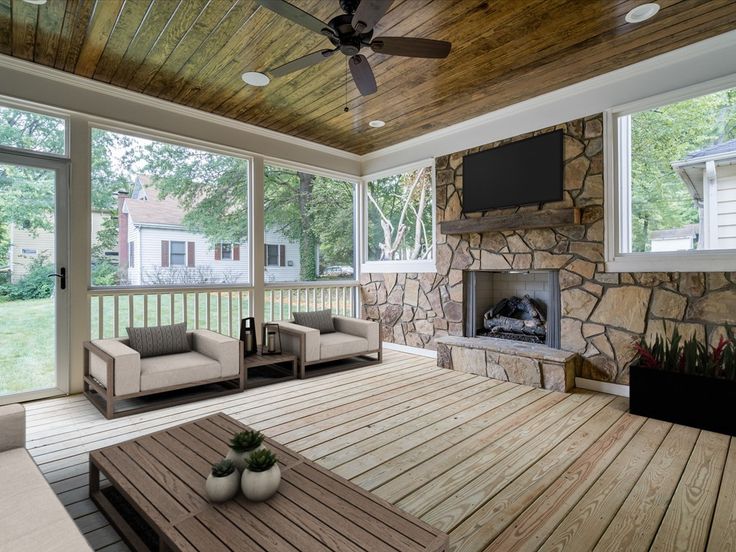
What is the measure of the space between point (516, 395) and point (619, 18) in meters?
3.16

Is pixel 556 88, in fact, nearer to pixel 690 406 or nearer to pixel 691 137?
pixel 691 137

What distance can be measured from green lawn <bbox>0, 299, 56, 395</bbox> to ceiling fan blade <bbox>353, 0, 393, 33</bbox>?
3.64 metres

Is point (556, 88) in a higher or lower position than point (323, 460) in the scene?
higher

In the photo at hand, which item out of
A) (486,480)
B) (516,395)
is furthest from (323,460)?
(516,395)

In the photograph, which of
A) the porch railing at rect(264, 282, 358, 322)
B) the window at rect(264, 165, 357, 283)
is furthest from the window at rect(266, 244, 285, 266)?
the porch railing at rect(264, 282, 358, 322)

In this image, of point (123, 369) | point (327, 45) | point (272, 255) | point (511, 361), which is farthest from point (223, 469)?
point (272, 255)

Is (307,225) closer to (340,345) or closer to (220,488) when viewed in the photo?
(340,345)

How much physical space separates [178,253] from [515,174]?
3.95m

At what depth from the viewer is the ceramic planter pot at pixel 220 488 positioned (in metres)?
1.45

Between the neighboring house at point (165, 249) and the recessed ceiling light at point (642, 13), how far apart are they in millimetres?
4373

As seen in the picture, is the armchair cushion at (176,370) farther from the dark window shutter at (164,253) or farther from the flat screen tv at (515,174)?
the flat screen tv at (515,174)

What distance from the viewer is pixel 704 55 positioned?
3.15 m

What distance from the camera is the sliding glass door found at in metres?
3.36

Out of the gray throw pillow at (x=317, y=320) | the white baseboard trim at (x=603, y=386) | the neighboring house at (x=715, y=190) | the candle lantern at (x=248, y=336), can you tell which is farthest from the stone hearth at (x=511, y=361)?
the candle lantern at (x=248, y=336)
